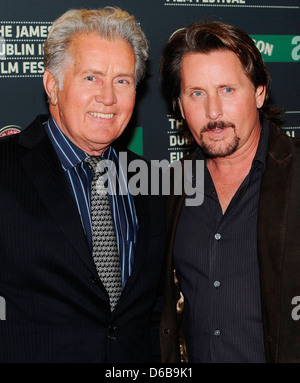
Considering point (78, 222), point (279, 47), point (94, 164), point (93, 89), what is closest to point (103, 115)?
point (93, 89)

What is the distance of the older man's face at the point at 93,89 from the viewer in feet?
7.29

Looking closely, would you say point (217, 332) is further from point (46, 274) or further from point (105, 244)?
point (46, 274)

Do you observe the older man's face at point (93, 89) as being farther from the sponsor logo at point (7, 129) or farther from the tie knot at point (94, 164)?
the sponsor logo at point (7, 129)

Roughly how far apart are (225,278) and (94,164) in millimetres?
757

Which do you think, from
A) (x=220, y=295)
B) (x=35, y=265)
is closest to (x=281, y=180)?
(x=220, y=295)

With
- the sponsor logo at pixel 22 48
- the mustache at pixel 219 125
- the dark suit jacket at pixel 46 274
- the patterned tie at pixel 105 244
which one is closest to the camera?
the dark suit jacket at pixel 46 274

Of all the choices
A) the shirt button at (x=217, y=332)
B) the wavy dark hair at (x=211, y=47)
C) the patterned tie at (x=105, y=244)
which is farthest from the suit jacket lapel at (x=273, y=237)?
the patterned tie at (x=105, y=244)

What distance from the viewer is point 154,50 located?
3.07 meters

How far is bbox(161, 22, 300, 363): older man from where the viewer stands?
226cm

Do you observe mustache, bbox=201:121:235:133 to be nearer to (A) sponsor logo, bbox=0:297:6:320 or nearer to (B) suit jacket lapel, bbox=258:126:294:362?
(B) suit jacket lapel, bbox=258:126:294:362

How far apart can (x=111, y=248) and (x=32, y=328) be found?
443mm

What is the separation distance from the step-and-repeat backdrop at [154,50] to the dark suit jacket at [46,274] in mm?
753

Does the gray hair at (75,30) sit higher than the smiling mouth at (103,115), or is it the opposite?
the gray hair at (75,30)
